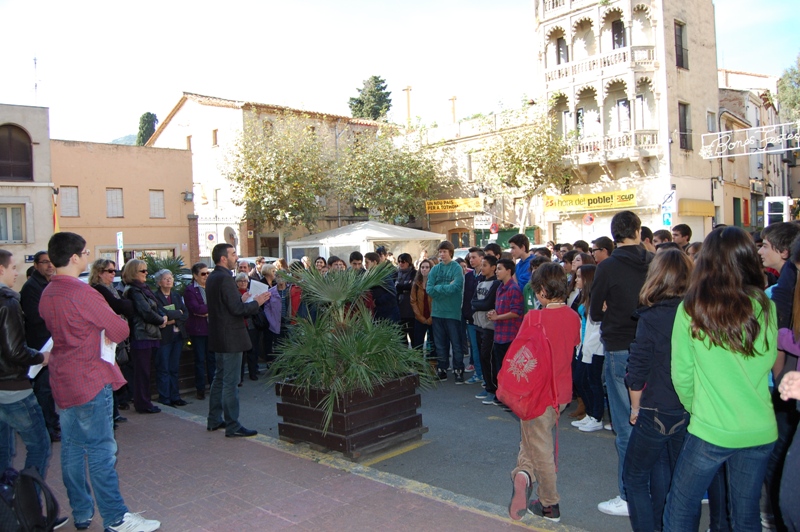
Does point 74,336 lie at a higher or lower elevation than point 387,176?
lower

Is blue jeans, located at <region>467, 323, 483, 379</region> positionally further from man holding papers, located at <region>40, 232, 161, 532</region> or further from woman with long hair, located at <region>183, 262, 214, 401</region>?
man holding papers, located at <region>40, 232, 161, 532</region>

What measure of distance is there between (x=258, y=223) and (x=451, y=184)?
34.9ft

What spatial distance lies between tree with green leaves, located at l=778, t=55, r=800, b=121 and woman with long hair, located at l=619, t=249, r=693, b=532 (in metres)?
38.0

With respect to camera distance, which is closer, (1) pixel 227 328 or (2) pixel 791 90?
(1) pixel 227 328

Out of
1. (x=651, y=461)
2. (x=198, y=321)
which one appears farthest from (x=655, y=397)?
(x=198, y=321)

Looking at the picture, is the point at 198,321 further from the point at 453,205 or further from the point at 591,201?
the point at 453,205

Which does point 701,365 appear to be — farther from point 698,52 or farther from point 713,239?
point 698,52

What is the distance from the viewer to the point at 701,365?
321 centimetres

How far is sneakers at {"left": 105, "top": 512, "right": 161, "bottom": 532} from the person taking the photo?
4512 millimetres

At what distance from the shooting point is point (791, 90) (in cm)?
3569

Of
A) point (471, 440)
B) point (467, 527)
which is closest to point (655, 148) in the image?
point (471, 440)

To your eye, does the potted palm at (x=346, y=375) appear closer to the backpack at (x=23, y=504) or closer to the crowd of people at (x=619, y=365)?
the crowd of people at (x=619, y=365)

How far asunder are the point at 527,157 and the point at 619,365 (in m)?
23.6

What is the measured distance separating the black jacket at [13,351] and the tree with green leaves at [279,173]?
26688mm
